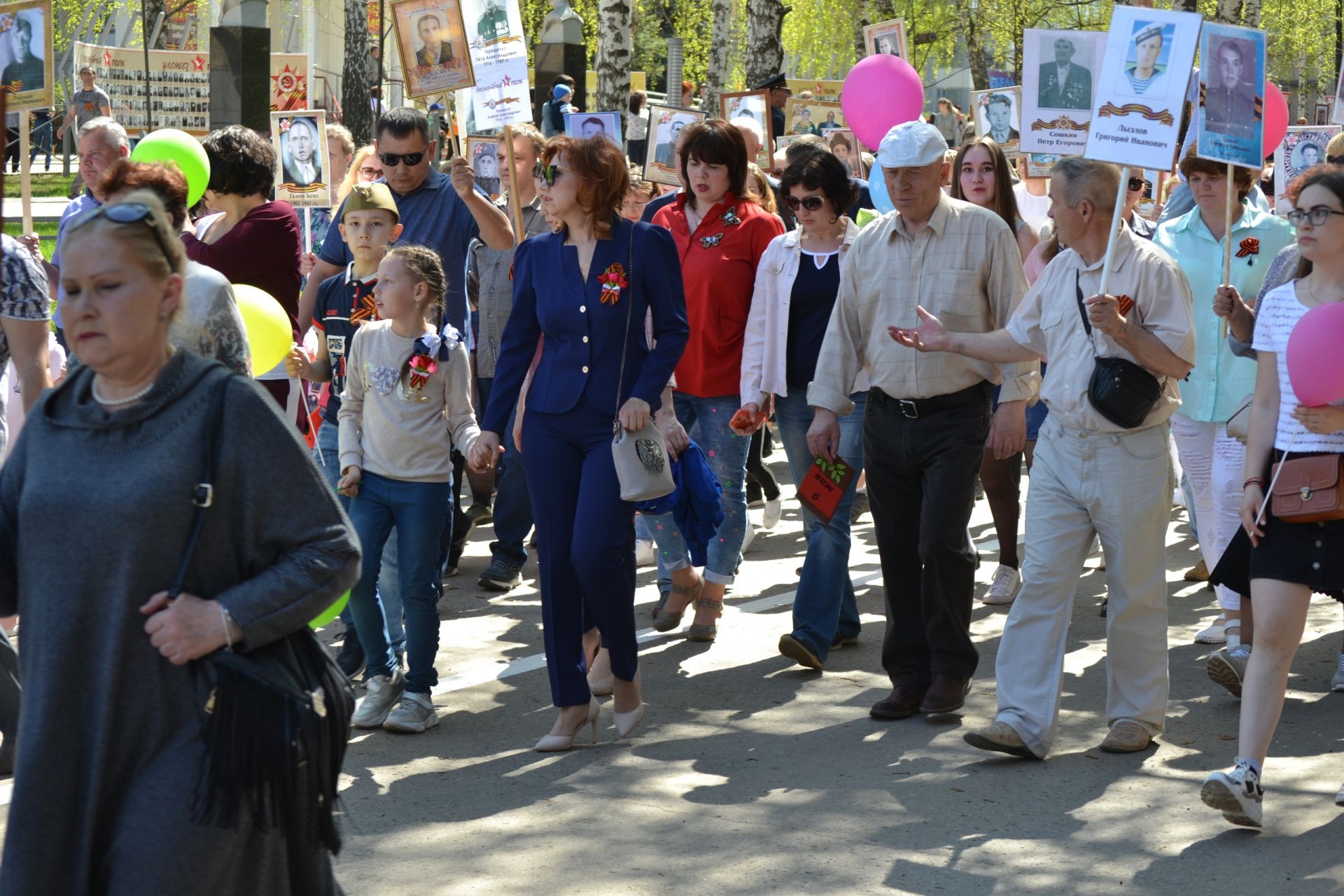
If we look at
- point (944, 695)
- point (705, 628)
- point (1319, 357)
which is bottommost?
point (705, 628)

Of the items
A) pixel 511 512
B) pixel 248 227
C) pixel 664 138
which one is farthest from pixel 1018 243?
pixel 664 138

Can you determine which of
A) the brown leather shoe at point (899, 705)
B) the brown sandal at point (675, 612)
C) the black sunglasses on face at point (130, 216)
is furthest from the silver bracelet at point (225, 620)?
the brown sandal at point (675, 612)

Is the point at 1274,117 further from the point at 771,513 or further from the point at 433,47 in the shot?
the point at 433,47

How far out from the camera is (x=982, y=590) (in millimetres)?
8883

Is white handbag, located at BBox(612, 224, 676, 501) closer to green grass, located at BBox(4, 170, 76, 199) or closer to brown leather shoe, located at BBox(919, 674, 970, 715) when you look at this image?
brown leather shoe, located at BBox(919, 674, 970, 715)

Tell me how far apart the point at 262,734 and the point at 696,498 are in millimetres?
4384

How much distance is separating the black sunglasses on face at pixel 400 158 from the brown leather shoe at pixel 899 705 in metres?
3.31

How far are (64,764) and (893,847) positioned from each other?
2862 mm

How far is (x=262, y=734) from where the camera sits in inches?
118

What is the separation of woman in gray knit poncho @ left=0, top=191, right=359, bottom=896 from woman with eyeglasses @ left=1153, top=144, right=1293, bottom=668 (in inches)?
203

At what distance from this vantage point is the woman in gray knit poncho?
9.75 feet

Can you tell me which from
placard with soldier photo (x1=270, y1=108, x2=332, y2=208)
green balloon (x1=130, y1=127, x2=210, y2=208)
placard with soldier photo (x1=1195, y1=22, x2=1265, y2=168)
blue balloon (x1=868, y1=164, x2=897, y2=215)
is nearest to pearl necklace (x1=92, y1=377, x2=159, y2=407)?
green balloon (x1=130, y1=127, x2=210, y2=208)

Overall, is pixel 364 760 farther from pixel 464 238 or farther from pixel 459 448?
pixel 464 238

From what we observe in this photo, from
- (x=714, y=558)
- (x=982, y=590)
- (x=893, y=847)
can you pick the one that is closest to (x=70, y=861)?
(x=893, y=847)
